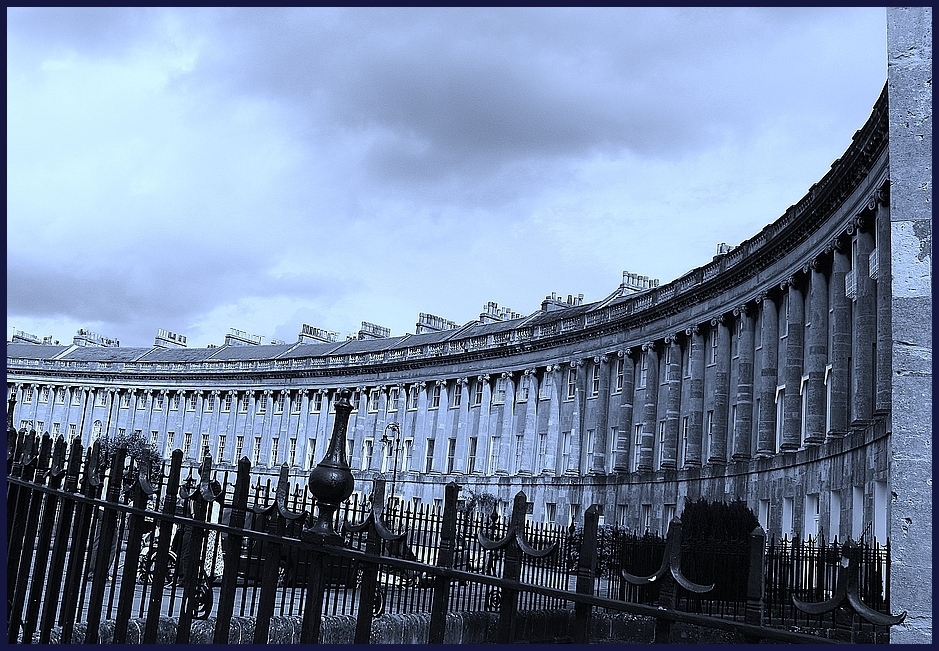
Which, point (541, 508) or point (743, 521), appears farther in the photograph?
point (541, 508)

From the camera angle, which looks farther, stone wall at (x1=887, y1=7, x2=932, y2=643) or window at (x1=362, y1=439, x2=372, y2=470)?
window at (x1=362, y1=439, x2=372, y2=470)

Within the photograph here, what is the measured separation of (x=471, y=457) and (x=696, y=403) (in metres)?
22.9

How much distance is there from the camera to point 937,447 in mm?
5641

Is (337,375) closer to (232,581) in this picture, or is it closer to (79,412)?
(79,412)

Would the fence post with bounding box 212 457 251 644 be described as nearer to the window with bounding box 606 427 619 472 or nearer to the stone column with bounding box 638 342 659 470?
the stone column with bounding box 638 342 659 470

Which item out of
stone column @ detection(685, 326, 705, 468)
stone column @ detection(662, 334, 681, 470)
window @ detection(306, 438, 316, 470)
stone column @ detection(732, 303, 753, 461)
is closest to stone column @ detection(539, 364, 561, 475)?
stone column @ detection(662, 334, 681, 470)

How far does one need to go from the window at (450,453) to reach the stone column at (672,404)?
69.9ft

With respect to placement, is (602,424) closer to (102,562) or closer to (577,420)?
(577,420)

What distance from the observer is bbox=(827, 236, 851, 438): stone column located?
30.7 metres

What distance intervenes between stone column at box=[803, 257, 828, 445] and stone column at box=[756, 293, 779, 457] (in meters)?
3.22

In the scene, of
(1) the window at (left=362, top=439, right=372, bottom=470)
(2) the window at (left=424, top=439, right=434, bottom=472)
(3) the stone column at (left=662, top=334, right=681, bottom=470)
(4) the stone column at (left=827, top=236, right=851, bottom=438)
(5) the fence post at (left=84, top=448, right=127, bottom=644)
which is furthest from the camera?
(1) the window at (left=362, top=439, right=372, bottom=470)

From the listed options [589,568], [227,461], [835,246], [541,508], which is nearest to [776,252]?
[835,246]

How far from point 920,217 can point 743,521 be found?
22.8 meters

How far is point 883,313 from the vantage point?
24766 mm
